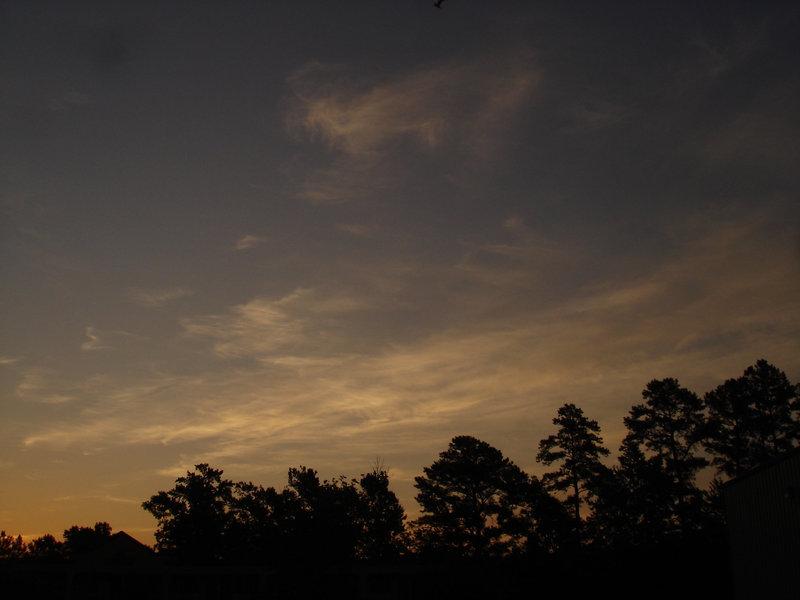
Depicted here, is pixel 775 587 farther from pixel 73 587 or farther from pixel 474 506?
pixel 73 587

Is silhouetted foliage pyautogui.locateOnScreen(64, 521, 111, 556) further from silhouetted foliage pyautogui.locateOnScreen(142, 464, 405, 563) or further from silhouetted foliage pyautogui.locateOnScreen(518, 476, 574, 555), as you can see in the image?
silhouetted foliage pyautogui.locateOnScreen(518, 476, 574, 555)

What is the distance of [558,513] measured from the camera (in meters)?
50.5

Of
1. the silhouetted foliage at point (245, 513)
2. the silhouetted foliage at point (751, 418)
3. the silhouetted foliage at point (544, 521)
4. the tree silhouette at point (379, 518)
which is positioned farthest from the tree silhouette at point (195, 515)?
the silhouetted foliage at point (751, 418)

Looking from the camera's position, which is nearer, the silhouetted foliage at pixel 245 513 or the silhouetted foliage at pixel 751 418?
the silhouetted foliage at pixel 751 418

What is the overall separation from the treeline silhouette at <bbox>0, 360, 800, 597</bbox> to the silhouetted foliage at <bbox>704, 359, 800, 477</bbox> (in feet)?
0.25

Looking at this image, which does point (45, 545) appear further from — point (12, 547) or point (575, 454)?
point (575, 454)

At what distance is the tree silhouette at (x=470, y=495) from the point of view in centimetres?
5366

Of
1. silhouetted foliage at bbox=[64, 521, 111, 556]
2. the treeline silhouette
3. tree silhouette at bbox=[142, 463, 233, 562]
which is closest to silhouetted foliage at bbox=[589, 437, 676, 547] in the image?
the treeline silhouette

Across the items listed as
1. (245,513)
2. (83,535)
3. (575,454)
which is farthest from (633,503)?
(83,535)

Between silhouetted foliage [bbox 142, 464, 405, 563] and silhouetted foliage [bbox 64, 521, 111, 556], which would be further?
silhouetted foliage [bbox 64, 521, 111, 556]

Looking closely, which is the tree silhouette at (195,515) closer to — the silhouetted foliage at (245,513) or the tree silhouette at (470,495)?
the silhouetted foliage at (245,513)

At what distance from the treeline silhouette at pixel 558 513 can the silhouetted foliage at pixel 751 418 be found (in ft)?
0.25

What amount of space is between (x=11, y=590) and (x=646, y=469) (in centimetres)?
3964

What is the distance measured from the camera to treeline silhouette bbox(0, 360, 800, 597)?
3859 centimetres
